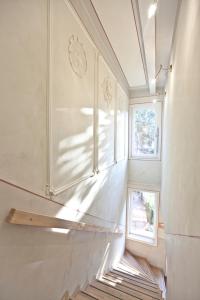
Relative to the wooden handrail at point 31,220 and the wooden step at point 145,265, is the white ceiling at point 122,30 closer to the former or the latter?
the wooden handrail at point 31,220

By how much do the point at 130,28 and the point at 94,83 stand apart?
37.8 inches

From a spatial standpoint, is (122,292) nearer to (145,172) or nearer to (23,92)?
(23,92)

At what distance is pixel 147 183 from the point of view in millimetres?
5715

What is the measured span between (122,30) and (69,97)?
1.56 meters

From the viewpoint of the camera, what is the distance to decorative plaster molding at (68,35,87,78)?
206cm

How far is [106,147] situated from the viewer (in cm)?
346

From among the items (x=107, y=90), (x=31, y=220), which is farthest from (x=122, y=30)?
(x=31, y=220)

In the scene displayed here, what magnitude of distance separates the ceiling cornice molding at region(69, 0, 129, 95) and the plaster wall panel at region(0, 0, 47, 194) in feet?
2.68

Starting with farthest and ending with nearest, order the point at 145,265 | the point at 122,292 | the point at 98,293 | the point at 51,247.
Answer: the point at 145,265 < the point at 122,292 < the point at 98,293 < the point at 51,247

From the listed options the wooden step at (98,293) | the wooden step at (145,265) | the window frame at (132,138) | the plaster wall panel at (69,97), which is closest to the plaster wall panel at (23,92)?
the plaster wall panel at (69,97)

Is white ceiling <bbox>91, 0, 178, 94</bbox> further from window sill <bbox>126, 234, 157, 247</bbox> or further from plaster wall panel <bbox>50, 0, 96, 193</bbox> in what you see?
window sill <bbox>126, 234, 157, 247</bbox>

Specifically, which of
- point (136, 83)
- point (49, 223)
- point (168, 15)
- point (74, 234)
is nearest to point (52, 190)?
point (49, 223)

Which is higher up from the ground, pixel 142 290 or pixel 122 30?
pixel 122 30

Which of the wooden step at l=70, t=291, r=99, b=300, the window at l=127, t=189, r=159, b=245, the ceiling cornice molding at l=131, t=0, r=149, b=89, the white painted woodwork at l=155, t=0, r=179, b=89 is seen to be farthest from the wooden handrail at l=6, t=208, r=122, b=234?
the window at l=127, t=189, r=159, b=245
